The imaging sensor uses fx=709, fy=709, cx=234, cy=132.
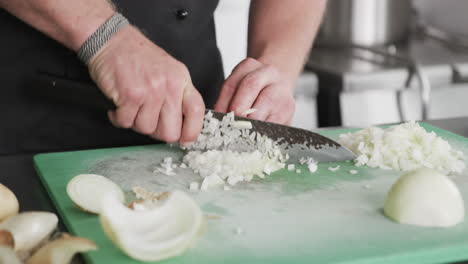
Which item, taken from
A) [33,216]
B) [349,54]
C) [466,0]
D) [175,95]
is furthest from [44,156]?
[466,0]

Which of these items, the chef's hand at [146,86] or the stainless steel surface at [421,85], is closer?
the chef's hand at [146,86]

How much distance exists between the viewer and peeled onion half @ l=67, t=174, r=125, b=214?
97cm

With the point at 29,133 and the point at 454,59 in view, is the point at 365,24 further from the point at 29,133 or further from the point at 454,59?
the point at 29,133

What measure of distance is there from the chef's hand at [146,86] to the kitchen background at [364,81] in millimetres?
1050

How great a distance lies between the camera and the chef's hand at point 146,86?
3.82ft

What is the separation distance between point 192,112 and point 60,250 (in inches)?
18.2

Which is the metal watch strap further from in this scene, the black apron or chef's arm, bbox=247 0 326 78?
chef's arm, bbox=247 0 326 78

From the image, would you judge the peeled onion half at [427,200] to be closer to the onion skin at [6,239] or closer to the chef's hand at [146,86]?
the chef's hand at [146,86]

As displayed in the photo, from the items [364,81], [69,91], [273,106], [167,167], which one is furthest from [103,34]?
[364,81]

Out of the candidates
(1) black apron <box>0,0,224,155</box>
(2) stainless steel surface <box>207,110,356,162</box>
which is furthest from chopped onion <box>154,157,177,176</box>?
(1) black apron <box>0,0,224,155</box>

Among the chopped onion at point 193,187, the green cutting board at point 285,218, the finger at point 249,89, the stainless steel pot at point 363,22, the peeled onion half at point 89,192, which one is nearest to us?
the green cutting board at point 285,218

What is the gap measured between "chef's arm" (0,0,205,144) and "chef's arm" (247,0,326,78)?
1.12 ft


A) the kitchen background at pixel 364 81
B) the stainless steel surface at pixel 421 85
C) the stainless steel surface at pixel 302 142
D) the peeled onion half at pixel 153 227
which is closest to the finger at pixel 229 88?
the stainless steel surface at pixel 302 142

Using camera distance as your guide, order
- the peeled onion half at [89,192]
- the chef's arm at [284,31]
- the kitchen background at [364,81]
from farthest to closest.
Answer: the kitchen background at [364,81]
the chef's arm at [284,31]
the peeled onion half at [89,192]
